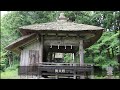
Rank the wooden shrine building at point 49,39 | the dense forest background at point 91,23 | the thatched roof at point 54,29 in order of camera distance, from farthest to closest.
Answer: the dense forest background at point 91,23
the wooden shrine building at point 49,39
the thatched roof at point 54,29

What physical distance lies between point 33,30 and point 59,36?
51.5 inches

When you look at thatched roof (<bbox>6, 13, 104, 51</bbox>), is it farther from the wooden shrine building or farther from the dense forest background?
the dense forest background

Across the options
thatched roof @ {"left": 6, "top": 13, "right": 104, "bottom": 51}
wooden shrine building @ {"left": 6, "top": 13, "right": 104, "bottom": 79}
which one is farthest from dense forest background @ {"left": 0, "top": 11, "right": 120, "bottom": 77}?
thatched roof @ {"left": 6, "top": 13, "right": 104, "bottom": 51}

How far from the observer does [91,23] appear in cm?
1900

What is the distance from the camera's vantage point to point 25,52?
13555 mm

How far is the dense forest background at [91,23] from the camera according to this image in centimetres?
1661

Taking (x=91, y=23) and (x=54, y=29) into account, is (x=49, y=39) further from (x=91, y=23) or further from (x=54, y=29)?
(x=91, y=23)

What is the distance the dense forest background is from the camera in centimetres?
1661

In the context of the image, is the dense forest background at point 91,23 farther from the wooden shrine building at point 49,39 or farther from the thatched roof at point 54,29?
the thatched roof at point 54,29

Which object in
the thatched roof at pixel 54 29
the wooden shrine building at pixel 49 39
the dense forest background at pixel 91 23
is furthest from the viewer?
the dense forest background at pixel 91 23

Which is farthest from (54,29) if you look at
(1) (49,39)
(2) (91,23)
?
(2) (91,23)

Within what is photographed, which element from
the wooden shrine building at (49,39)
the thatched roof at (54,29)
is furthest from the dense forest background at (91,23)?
the thatched roof at (54,29)
